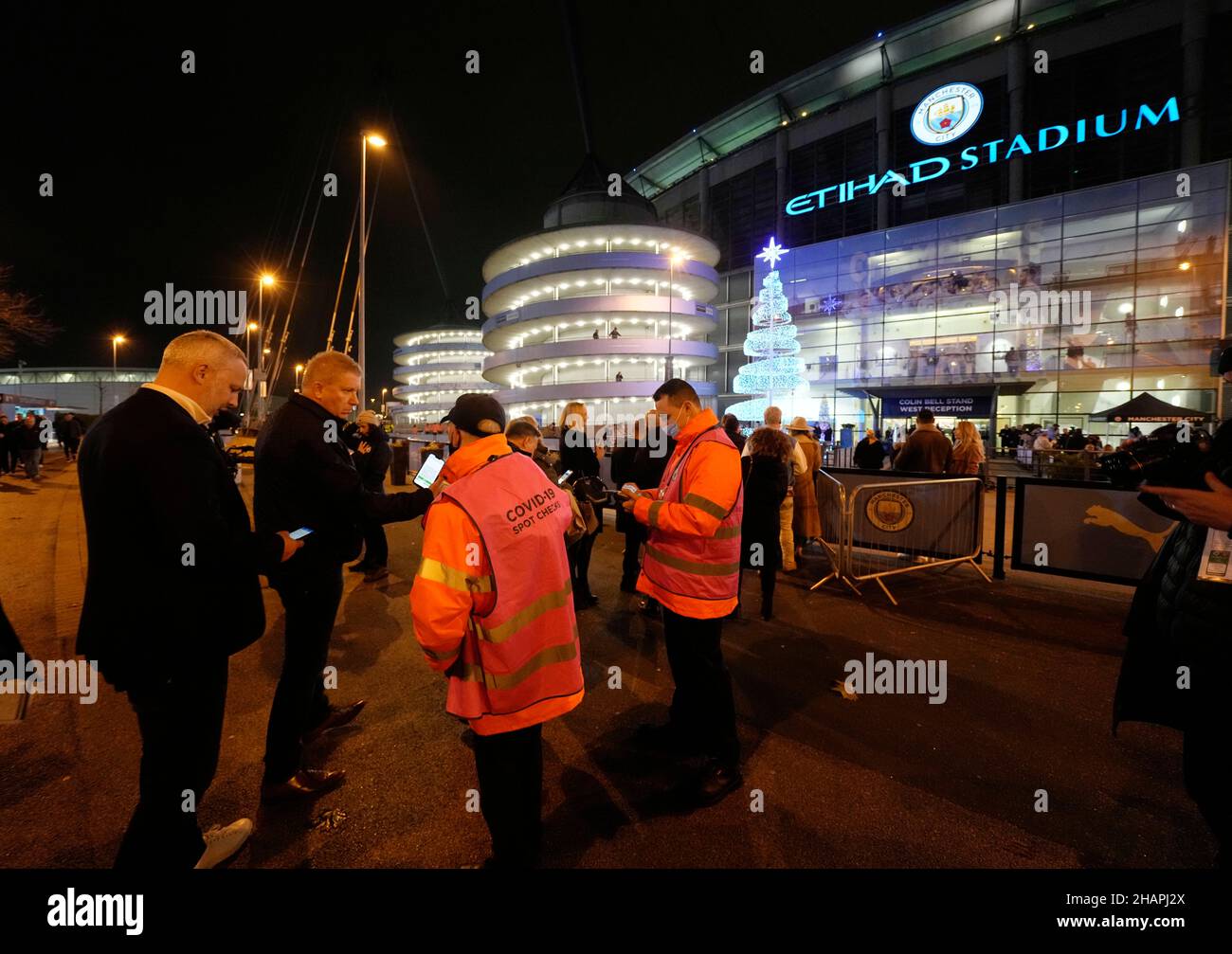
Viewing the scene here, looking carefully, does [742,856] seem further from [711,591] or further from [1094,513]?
[1094,513]

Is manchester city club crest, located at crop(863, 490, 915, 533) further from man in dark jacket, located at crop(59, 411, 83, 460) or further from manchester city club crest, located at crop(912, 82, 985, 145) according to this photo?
manchester city club crest, located at crop(912, 82, 985, 145)

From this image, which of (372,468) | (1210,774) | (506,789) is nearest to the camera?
(1210,774)

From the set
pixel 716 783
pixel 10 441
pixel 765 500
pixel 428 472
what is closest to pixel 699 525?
pixel 716 783

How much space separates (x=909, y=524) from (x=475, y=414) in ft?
21.1

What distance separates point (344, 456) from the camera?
306 centimetres

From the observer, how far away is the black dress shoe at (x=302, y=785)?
107 inches

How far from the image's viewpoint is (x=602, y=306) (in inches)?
1544

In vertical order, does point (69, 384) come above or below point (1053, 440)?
above

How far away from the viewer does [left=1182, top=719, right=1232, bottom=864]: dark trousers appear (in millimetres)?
1820

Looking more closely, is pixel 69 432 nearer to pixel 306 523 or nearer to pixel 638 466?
pixel 638 466

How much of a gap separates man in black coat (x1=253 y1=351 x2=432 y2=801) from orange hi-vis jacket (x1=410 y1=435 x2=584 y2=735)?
3.51 feet

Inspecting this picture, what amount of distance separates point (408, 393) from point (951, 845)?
3539 inches

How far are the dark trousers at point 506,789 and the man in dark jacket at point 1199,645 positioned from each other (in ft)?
7.67
